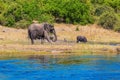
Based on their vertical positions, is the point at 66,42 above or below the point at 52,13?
above

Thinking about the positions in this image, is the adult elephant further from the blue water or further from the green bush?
the green bush

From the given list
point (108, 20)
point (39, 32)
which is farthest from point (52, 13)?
point (39, 32)

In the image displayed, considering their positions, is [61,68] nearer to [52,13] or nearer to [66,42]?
[66,42]

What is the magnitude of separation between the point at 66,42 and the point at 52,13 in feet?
41.9

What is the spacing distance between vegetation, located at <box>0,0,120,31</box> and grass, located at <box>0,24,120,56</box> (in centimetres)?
118

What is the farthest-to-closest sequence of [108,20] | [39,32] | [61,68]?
[108,20] < [39,32] < [61,68]

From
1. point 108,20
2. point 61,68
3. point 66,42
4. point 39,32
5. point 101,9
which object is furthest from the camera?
point 101,9

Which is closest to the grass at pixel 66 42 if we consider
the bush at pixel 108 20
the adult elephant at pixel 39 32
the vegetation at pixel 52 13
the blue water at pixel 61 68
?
the adult elephant at pixel 39 32

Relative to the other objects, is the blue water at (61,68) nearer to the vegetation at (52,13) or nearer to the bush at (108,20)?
the vegetation at (52,13)

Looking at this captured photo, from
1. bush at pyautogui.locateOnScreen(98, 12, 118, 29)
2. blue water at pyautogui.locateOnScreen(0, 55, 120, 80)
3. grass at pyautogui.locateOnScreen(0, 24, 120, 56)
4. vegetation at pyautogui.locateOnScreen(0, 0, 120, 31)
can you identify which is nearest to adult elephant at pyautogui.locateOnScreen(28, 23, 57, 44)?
grass at pyautogui.locateOnScreen(0, 24, 120, 56)

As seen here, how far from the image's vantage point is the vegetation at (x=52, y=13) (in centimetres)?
4669

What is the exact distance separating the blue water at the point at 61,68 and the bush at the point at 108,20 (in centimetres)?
1932

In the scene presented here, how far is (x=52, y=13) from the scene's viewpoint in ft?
163

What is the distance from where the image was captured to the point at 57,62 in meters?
26.1
